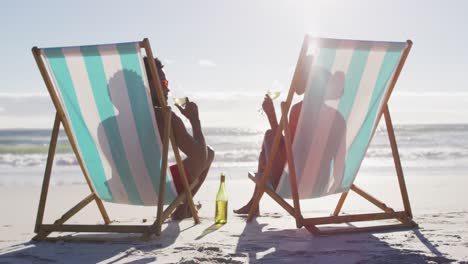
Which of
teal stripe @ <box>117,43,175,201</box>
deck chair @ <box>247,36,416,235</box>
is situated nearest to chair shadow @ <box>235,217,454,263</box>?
deck chair @ <box>247,36,416,235</box>

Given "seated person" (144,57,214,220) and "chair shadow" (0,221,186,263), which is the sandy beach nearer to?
"chair shadow" (0,221,186,263)

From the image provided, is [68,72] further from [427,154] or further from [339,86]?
[427,154]

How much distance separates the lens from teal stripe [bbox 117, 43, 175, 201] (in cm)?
313

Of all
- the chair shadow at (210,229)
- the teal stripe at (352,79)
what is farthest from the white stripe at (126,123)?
the teal stripe at (352,79)

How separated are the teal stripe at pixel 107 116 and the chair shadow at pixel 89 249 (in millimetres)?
331

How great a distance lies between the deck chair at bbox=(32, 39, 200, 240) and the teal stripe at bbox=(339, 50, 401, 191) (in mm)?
1044

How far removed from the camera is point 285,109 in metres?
3.24

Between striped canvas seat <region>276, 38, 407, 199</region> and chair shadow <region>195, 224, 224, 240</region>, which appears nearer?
striped canvas seat <region>276, 38, 407, 199</region>

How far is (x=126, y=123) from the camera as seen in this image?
3.33 metres

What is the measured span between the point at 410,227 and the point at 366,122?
28.2 inches

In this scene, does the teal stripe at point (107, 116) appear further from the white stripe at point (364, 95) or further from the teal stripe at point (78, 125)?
the white stripe at point (364, 95)

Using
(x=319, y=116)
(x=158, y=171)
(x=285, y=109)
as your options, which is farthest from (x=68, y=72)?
(x=319, y=116)

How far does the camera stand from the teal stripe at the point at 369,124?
3.33 m

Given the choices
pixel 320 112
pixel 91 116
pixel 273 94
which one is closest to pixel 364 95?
pixel 320 112
